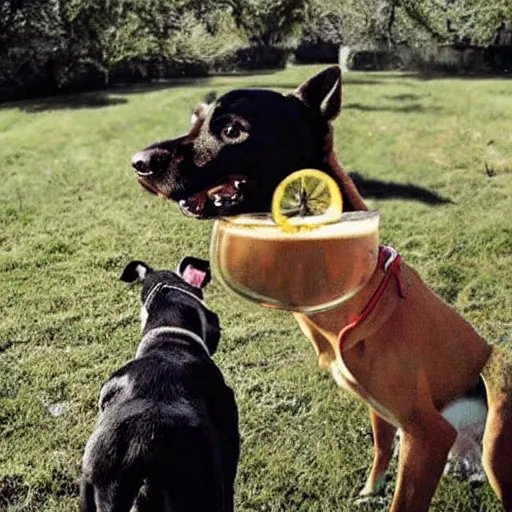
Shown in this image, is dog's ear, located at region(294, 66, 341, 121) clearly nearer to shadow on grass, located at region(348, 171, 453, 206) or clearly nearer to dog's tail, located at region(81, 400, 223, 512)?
dog's tail, located at region(81, 400, 223, 512)

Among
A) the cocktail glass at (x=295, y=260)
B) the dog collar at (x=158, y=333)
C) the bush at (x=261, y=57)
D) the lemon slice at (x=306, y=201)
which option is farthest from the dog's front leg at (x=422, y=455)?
the bush at (x=261, y=57)

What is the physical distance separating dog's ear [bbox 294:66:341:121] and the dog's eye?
0.86 feet

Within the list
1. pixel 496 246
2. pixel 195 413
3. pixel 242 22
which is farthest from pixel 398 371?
pixel 242 22

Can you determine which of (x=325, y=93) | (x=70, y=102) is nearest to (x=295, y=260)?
(x=325, y=93)

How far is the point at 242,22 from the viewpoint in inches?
643

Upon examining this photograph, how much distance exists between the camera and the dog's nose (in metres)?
3.07

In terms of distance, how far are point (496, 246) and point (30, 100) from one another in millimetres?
9218

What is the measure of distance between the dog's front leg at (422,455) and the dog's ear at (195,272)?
1.50m

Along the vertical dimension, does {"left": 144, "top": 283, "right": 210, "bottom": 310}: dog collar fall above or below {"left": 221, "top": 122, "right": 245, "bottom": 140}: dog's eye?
below

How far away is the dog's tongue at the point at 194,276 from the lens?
4.35 metres

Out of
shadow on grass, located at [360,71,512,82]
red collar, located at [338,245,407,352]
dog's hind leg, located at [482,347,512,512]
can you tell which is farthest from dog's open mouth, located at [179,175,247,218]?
shadow on grass, located at [360,71,512,82]

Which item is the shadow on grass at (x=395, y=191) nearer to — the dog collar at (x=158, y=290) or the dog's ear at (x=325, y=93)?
the dog collar at (x=158, y=290)

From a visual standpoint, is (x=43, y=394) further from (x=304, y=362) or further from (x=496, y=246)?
(x=496, y=246)

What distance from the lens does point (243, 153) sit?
3.06 meters
